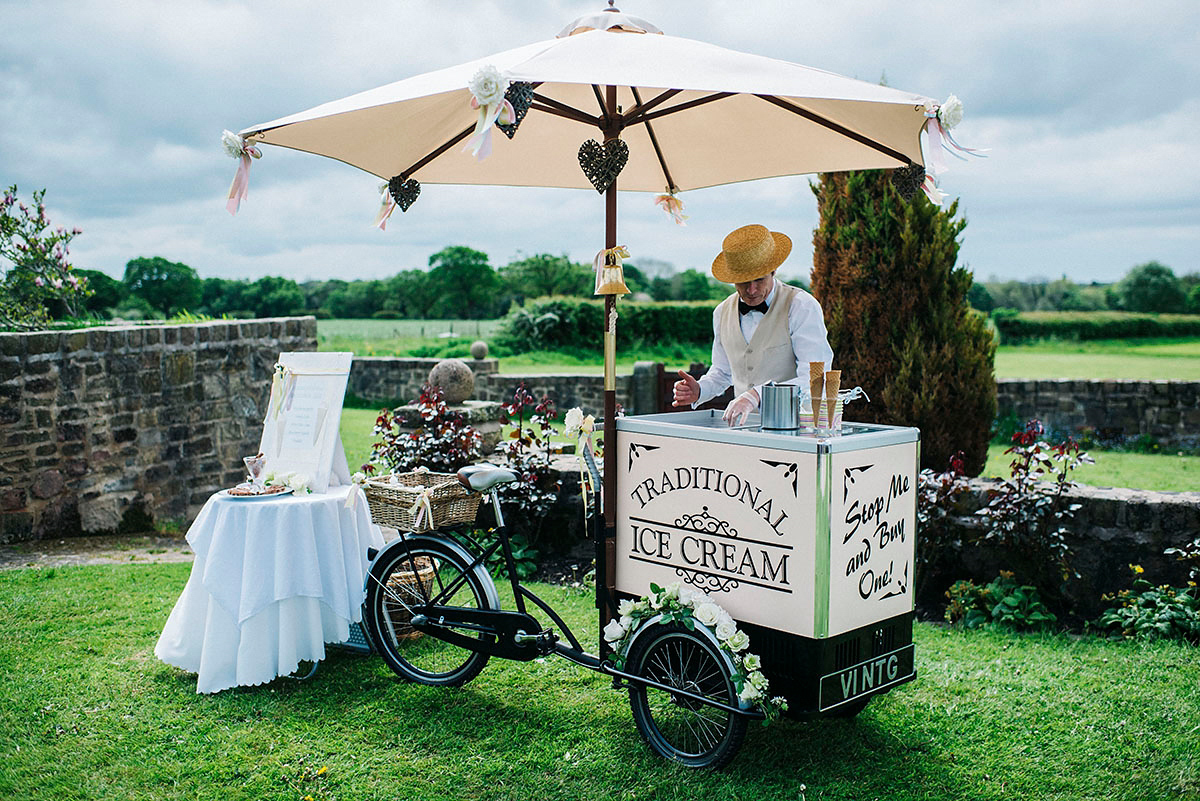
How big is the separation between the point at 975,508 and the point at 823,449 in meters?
2.89

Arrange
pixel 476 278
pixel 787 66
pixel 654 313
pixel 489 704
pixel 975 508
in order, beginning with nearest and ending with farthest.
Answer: pixel 787 66, pixel 489 704, pixel 975 508, pixel 654 313, pixel 476 278

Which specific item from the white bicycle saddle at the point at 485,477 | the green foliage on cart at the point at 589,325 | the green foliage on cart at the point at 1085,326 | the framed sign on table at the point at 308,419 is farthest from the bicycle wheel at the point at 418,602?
the green foliage on cart at the point at 1085,326

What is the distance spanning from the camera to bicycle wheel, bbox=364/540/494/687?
4.20 metres

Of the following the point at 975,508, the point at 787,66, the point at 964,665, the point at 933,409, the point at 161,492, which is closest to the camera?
the point at 787,66

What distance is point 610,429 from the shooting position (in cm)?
379

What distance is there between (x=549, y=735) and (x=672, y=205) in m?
2.90

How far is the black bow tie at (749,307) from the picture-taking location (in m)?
4.11

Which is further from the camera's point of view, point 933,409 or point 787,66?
point 933,409

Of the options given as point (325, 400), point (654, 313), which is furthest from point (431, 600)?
point (654, 313)

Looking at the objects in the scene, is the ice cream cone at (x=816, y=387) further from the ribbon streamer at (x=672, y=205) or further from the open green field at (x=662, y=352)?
the open green field at (x=662, y=352)

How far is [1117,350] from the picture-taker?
83.7 ft

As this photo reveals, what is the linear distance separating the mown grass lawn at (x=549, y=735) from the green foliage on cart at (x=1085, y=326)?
77.2ft

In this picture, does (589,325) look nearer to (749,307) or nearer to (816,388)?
(749,307)

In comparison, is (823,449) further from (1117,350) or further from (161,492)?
(1117,350)
